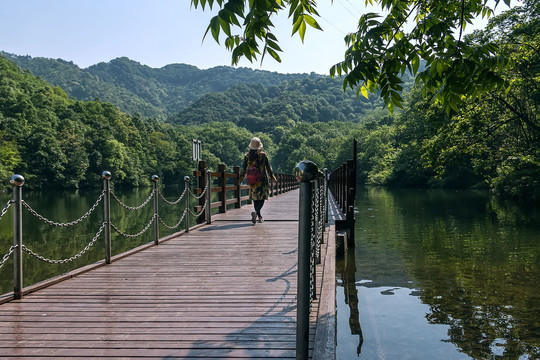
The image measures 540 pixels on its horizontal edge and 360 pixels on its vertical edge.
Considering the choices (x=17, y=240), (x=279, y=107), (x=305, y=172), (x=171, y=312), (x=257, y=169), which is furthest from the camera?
(x=279, y=107)

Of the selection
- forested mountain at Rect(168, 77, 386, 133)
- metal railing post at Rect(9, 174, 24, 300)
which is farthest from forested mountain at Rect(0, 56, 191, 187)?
forested mountain at Rect(168, 77, 386, 133)

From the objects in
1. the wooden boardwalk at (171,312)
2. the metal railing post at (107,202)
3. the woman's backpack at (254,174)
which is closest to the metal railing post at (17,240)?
the wooden boardwalk at (171,312)

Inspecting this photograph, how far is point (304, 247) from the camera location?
94.5 inches

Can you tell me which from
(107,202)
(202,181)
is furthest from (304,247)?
(202,181)

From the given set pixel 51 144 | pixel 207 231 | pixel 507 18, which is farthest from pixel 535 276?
pixel 51 144

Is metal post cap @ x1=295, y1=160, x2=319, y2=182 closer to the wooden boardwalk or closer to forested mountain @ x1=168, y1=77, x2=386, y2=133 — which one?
the wooden boardwalk

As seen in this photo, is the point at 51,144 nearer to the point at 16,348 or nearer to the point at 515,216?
the point at 515,216

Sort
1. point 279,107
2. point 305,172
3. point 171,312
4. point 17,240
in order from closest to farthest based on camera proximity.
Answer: point 305,172 < point 171,312 < point 17,240 < point 279,107

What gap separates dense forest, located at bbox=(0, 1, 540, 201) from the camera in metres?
20.6

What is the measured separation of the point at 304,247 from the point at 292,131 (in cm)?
13515

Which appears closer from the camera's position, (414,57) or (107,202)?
(414,57)

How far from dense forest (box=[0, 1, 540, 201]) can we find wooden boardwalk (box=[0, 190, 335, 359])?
1984mm

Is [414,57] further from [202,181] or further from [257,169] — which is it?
[202,181]

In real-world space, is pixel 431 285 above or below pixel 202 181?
below
